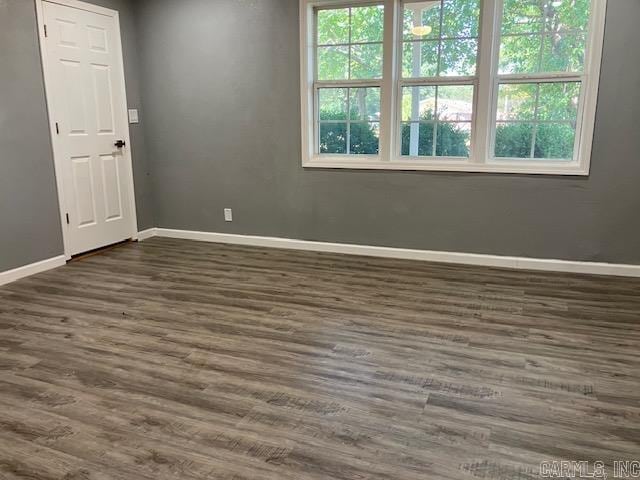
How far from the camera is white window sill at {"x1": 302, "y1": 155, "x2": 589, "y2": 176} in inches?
156

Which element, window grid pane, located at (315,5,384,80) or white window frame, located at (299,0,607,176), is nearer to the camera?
white window frame, located at (299,0,607,176)

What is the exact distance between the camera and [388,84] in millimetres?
4289

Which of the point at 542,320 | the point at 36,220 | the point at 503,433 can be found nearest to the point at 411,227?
the point at 542,320

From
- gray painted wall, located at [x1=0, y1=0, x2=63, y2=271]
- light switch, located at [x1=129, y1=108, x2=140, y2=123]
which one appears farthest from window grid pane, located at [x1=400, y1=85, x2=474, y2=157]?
gray painted wall, located at [x1=0, y1=0, x2=63, y2=271]

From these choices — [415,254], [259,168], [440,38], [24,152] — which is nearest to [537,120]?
[440,38]

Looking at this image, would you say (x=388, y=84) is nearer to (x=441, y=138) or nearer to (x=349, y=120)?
(x=349, y=120)

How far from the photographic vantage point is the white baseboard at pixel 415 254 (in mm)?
4012

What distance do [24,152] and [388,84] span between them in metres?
3.04

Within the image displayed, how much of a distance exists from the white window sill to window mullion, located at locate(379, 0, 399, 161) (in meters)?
0.12

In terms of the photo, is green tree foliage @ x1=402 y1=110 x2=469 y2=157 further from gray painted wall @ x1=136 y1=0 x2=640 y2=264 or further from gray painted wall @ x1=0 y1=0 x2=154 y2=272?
gray painted wall @ x1=0 y1=0 x2=154 y2=272

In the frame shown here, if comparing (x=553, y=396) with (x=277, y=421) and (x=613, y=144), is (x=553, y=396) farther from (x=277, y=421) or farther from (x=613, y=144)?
(x=613, y=144)

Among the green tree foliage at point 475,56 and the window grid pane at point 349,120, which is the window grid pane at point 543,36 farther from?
the window grid pane at point 349,120

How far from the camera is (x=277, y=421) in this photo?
6.98 ft

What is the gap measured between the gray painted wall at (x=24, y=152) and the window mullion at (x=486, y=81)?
3.57 m
